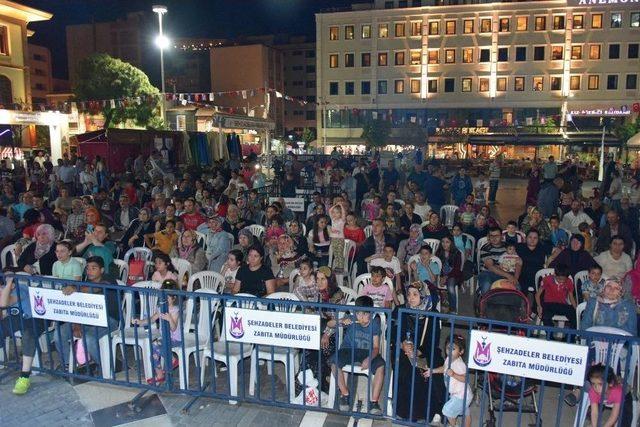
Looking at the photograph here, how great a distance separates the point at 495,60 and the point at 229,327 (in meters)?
51.6

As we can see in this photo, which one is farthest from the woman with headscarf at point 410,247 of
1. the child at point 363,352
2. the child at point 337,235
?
the child at point 363,352

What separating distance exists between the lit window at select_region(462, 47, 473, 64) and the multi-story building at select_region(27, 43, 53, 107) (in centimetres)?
5533

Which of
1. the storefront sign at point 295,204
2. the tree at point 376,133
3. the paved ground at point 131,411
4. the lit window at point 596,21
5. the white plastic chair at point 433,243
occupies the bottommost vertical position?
the paved ground at point 131,411

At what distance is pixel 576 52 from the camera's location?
159ft

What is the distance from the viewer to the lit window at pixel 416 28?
51.8m

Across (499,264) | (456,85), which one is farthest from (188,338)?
(456,85)

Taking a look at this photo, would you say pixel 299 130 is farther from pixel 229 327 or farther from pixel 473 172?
pixel 229 327

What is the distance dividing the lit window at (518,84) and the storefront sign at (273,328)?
2021 inches

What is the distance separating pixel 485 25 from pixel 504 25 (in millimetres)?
1715

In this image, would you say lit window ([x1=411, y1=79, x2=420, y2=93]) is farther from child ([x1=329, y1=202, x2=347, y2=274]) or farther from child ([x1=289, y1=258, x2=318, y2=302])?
child ([x1=289, y1=258, x2=318, y2=302])

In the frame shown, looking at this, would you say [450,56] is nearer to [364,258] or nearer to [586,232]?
[586,232]

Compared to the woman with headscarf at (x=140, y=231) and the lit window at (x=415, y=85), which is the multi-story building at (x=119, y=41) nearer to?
the lit window at (x=415, y=85)

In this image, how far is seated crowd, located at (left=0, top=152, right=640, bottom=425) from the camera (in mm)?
5035

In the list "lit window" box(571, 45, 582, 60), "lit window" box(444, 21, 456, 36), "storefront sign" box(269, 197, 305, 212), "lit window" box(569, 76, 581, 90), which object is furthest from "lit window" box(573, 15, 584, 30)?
"storefront sign" box(269, 197, 305, 212)
